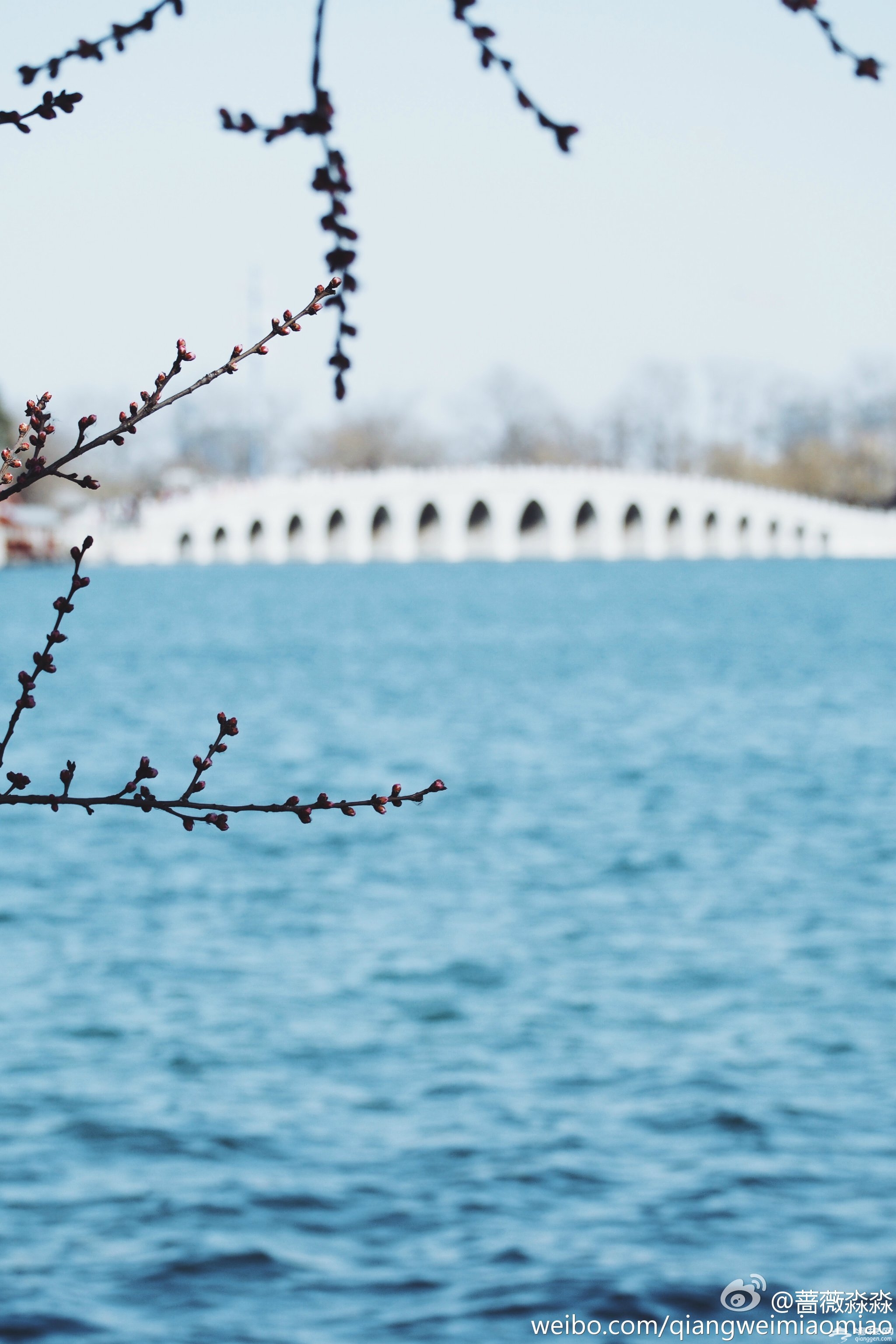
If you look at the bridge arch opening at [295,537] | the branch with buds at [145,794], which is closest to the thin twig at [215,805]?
the branch with buds at [145,794]

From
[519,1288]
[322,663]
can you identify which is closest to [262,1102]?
[519,1288]

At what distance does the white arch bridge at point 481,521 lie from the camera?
381 ft

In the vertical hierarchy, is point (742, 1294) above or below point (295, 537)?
below

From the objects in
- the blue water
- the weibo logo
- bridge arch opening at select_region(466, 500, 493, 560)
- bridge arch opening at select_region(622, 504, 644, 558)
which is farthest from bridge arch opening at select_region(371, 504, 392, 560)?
the weibo logo

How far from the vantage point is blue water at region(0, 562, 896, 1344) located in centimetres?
1405

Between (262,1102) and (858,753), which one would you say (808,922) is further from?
(858,753)

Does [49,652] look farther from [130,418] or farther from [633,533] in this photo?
[633,533]

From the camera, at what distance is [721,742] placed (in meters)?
46.2

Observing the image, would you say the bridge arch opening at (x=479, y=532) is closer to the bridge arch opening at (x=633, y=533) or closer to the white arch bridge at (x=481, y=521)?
the white arch bridge at (x=481, y=521)

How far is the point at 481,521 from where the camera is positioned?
424 ft

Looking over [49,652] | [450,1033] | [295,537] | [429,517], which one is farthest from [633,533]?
[49,652]

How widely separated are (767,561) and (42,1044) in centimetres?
14236

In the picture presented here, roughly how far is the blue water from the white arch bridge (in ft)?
221

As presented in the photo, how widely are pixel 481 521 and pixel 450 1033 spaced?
109622mm
